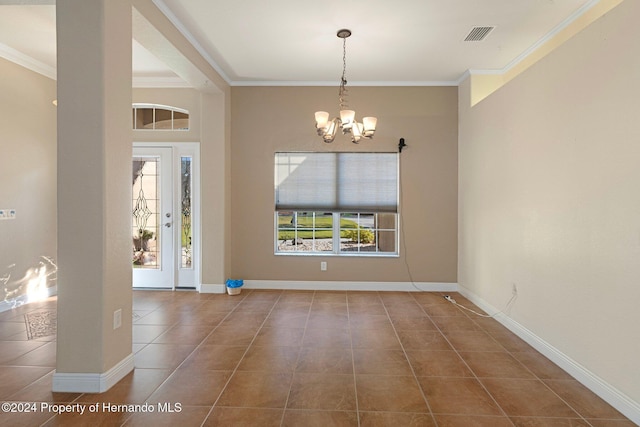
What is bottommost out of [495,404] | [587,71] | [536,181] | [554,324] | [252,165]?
[495,404]

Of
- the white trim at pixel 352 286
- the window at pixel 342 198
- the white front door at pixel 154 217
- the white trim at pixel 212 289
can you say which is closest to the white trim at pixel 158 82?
A: the white front door at pixel 154 217

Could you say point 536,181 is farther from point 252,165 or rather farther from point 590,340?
point 252,165

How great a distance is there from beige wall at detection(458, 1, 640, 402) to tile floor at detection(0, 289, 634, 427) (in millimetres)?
387

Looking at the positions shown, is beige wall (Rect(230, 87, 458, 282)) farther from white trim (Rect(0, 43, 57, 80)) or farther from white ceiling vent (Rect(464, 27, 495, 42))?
white trim (Rect(0, 43, 57, 80))

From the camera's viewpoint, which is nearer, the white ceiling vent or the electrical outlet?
the electrical outlet

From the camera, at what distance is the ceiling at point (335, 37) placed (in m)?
3.11

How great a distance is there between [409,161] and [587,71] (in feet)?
8.55

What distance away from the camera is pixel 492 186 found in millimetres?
3916

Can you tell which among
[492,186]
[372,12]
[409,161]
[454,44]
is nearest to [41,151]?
[372,12]

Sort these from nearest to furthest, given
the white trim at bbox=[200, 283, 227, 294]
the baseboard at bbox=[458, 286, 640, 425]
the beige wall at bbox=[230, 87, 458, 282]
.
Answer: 1. the baseboard at bbox=[458, 286, 640, 425]
2. the white trim at bbox=[200, 283, 227, 294]
3. the beige wall at bbox=[230, 87, 458, 282]

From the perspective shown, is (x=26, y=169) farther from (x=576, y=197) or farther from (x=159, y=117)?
(x=576, y=197)

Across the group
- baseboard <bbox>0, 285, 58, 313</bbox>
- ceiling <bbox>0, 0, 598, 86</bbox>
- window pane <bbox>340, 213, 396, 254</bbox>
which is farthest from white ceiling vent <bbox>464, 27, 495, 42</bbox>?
baseboard <bbox>0, 285, 58, 313</bbox>

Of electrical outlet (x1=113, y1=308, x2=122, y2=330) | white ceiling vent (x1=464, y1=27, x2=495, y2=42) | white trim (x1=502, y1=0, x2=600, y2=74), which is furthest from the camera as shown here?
white ceiling vent (x1=464, y1=27, x2=495, y2=42)

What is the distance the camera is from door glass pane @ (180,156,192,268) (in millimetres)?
5062
